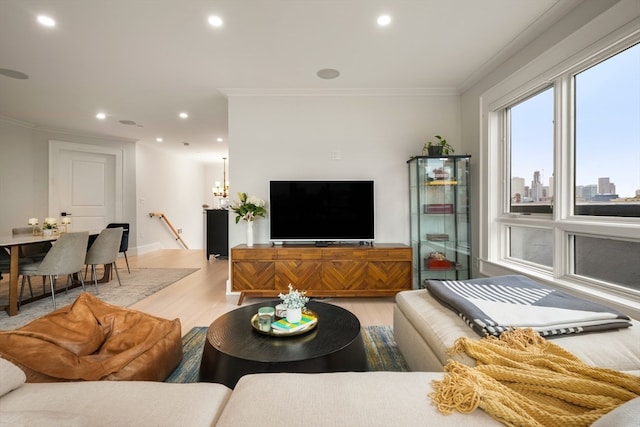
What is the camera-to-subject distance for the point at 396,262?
3.43 metres

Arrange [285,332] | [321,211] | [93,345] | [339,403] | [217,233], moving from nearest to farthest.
Result: [339,403]
[285,332]
[93,345]
[321,211]
[217,233]

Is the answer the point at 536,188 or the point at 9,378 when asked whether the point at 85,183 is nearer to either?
the point at 9,378

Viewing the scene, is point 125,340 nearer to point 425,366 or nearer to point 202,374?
point 202,374

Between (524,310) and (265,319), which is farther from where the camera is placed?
(265,319)

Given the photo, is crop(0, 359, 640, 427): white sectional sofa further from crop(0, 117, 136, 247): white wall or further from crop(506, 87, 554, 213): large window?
crop(0, 117, 136, 247): white wall

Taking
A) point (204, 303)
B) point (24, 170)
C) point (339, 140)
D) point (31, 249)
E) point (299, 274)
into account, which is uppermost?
point (339, 140)

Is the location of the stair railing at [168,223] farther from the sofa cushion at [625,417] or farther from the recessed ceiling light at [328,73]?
the sofa cushion at [625,417]

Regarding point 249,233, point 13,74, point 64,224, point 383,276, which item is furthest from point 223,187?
point 383,276

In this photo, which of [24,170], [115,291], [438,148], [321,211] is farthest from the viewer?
[24,170]

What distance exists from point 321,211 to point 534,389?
282cm

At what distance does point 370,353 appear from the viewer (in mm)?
2191

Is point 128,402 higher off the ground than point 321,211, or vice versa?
point 321,211

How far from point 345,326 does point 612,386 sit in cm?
122

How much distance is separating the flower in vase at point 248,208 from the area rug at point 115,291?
5.25ft
